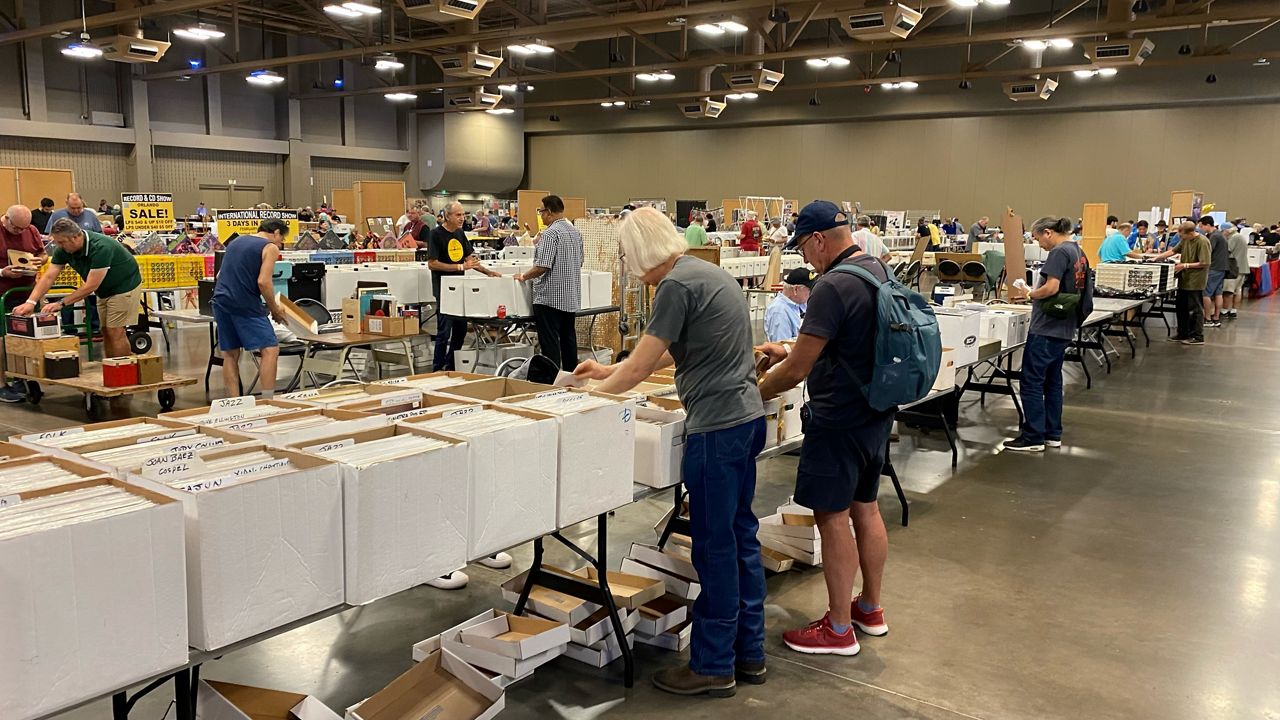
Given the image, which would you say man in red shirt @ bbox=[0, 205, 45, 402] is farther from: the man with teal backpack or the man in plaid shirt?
the man with teal backpack

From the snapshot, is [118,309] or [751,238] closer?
[118,309]

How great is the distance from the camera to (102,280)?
6602 millimetres

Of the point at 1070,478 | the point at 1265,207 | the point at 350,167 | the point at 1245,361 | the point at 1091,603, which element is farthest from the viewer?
the point at 350,167

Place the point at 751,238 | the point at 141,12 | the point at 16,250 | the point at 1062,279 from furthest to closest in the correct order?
the point at 141,12
the point at 751,238
the point at 16,250
the point at 1062,279

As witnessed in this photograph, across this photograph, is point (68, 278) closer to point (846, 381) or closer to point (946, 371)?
point (946, 371)

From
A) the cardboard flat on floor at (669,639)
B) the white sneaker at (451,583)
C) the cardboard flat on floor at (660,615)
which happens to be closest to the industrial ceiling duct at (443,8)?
the white sneaker at (451,583)

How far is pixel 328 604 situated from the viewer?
6.72 feet

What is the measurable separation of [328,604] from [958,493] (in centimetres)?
404

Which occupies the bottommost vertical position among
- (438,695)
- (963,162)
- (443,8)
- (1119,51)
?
(438,695)

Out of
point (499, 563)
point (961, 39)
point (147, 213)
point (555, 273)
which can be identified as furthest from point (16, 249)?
point (961, 39)

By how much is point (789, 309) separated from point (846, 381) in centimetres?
215

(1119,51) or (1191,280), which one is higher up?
(1119,51)

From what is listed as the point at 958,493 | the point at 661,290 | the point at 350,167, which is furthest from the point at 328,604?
the point at 350,167

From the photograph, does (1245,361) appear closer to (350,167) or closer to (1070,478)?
(1070,478)
